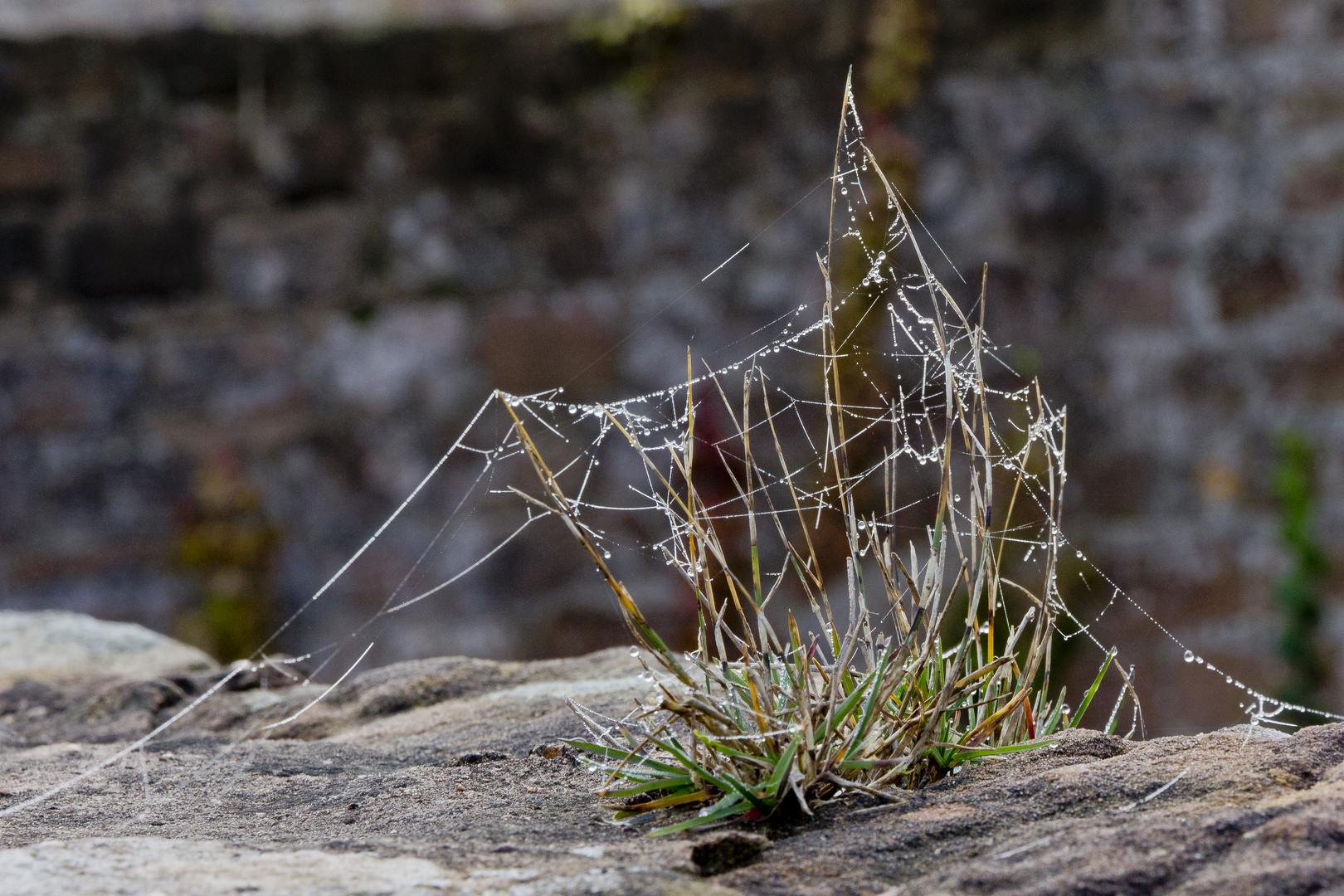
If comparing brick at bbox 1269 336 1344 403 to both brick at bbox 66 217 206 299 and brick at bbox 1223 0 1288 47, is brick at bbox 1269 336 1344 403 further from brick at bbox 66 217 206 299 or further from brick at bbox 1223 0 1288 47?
brick at bbox 66 217 206 299

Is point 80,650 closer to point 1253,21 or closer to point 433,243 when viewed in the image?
point 433,243

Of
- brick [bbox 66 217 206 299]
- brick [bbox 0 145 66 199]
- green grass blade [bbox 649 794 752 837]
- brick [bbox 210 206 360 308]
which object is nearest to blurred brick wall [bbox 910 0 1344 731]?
brick [bbox 210 206 360 308]

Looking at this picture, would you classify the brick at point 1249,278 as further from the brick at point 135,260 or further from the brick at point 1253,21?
the brick at point 135,260

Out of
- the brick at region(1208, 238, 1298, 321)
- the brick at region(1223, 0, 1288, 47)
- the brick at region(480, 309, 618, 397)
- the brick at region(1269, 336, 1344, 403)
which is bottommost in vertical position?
the brick at region(1269, 336, 1344, 403)

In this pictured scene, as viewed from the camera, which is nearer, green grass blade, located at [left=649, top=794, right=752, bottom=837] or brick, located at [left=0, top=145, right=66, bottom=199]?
green grass blade, located at [left=649, top=794, right=752, bottom=837]

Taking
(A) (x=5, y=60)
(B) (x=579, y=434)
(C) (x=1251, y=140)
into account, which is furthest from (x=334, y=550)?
(C) (x=1251, y=140)
